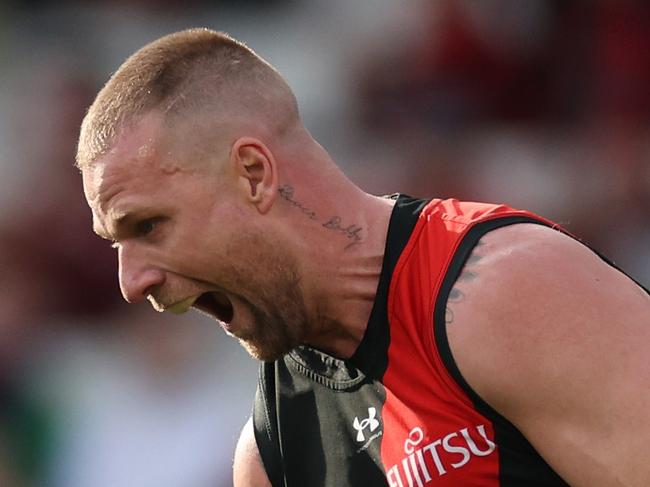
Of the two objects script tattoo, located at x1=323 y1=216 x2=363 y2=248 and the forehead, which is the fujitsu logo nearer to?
script tattoo, located at x1=323 y1=216 x2=363 y2=248

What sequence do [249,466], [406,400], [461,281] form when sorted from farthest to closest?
[249,466]
[406,400]
[461,281]

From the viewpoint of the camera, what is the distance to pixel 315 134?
5.62m

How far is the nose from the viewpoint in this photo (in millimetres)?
2562

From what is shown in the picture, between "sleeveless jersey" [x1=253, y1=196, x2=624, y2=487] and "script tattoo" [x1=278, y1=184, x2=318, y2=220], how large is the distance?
0.59 ft

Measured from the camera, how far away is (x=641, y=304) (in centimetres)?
225

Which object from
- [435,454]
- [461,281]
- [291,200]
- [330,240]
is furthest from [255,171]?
[435,454]

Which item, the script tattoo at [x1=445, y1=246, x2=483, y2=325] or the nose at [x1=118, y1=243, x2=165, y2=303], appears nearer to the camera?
the script tattoo at [x1=445, y1=246, x2=483, y2=325]

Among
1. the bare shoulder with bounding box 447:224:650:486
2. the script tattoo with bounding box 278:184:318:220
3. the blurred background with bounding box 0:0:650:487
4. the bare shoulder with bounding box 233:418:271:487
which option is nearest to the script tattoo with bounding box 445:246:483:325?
the bare shoulder with bounding box 447:224:650:486

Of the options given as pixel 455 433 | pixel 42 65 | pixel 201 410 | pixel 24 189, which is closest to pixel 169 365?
pixel 201 410

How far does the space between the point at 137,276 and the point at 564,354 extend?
0.96 meters

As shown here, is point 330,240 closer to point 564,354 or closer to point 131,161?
point 131,161

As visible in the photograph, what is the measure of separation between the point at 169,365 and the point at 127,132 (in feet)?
9.24

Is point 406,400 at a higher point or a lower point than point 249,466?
higher

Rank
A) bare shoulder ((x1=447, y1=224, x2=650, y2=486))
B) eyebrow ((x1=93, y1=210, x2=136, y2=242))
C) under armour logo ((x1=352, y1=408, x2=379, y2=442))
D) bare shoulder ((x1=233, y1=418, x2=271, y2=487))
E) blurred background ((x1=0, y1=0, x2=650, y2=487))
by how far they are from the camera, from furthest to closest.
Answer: blurred background ((x1=0, y1=0, x2=650, y2=487)), bare shoulder ((x1=233, y1=418, x2=271, y2=487)), under armour logo ((x1=352, y1=408, x2=379, y2=442)), eyebrow ((x1=93, y1=210, x2=136, y2=242)), bare shoulder ((x1=447, y1=224, x2=650, y2=486))
